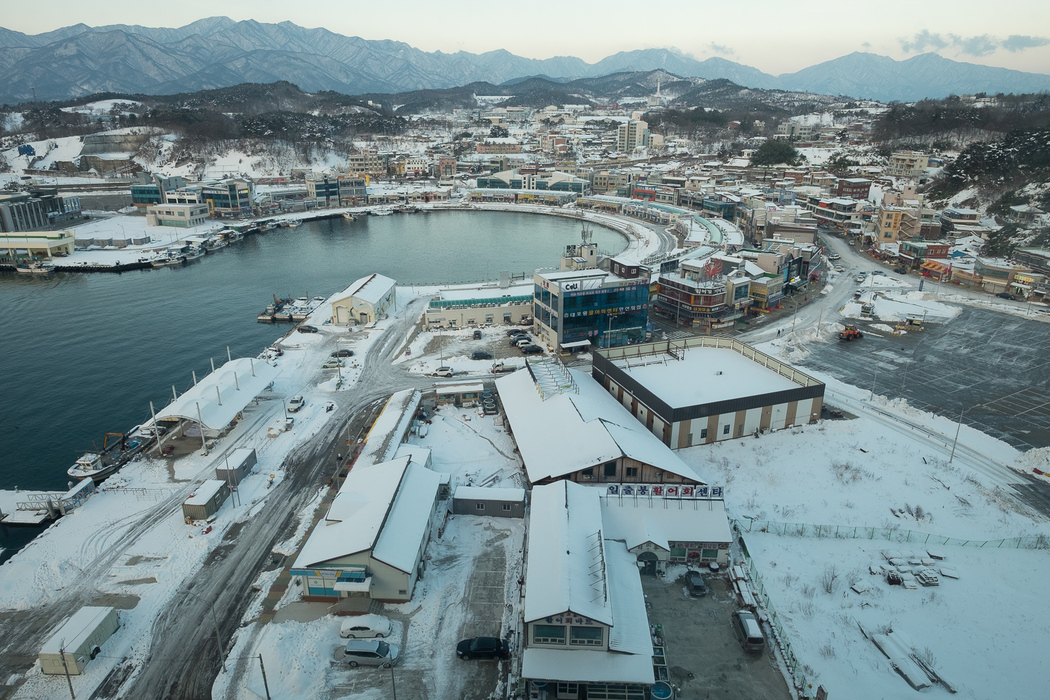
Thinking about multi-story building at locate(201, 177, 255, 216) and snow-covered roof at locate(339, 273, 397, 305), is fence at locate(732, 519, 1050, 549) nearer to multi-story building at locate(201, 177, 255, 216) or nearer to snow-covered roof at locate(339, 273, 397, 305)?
snow-covered roof at locate(339, 273, 397, 305)

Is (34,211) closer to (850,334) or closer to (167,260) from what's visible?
(167,260)

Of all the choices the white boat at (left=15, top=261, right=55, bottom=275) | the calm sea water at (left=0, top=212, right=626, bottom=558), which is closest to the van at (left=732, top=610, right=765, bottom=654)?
the calm sea water at (left=0, top=212, right=626, bottom=558)

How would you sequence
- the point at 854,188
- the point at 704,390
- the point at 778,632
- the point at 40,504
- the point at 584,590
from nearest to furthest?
1. the point at 584,590
2. the point at 778,632
3. the point at 40,504
4. the point at 704,390
5. the point at 854,188

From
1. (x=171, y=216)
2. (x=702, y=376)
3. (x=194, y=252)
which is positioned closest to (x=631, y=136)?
(x=171, y=216)

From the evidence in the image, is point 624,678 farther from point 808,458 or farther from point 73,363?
point 73,363

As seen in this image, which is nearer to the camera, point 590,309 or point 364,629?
point 364,629

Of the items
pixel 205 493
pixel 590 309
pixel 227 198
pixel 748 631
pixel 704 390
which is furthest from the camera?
pixel 227 198
